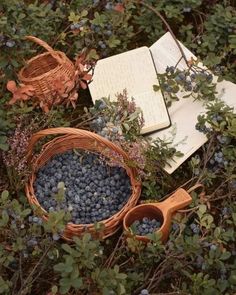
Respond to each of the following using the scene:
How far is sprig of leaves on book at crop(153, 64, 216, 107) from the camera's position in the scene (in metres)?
2.69

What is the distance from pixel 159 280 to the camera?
223cm

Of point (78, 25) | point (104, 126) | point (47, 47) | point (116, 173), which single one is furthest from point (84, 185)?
point (78, 25)

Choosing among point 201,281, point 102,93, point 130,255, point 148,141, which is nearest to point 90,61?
point 102,93

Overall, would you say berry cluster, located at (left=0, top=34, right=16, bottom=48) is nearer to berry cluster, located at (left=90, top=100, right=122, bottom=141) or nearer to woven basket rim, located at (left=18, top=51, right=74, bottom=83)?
woven basket rim, located at (left=18, top=51, right=74, bottom=83)

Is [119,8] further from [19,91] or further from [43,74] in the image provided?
[19,91]

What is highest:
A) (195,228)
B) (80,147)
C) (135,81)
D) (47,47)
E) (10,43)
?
(10,43)

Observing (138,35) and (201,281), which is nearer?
(201,281)

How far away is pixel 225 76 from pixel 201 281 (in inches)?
38.8

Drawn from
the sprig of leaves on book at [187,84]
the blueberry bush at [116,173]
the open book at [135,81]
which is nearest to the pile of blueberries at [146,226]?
the blueberry bush at [116,173]

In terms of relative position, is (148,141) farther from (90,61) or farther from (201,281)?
(201,281)

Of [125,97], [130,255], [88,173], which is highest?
[125,97]

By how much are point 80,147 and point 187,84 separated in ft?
1.74

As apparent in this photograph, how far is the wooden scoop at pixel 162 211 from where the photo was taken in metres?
2.37

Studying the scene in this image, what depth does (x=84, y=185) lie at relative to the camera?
8.42 feet
